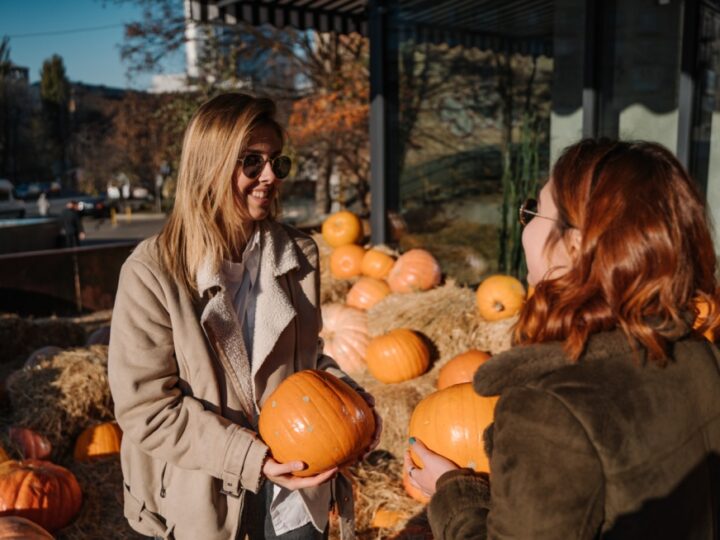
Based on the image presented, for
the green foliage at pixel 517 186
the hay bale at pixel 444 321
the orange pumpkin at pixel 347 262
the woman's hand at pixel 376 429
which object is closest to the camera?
the woman's hand at pixel 376 429

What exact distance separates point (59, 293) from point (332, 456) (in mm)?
6471

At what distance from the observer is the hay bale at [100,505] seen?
3377 millimetres

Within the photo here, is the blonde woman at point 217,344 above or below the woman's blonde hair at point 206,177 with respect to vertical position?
below

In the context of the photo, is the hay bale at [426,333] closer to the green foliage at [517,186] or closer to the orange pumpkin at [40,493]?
the green foliage at [517,186]

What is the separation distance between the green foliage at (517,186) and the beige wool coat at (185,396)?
484 centimetres

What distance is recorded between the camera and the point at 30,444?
384 cm

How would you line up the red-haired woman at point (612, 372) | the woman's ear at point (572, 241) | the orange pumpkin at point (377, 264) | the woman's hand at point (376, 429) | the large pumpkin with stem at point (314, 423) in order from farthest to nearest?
the orange pumpkin at point (377, 264)
the woman's hand at point (376, 429)
the large pumpkin with stem at point (314, 423)
the woman's ear at point (572, 241)
the red-haired woman at point (612, 372)

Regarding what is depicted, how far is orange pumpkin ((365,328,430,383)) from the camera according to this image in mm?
4582

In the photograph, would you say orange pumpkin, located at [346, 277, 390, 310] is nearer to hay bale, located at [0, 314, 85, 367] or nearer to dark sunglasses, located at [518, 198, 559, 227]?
hay bale, located at [0, 314, 85, 367]

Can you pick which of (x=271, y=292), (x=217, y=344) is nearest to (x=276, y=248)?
(x=271, y=292)

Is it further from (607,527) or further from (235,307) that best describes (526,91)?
(607,527)

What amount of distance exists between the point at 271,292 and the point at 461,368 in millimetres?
2507

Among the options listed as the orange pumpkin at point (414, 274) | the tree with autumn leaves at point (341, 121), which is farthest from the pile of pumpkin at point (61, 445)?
the tree with autumn leaves at point (341, 121)

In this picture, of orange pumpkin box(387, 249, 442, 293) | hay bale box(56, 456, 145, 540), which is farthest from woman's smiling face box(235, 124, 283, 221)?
orange pumpkin box(387, 249, 442, 293)
